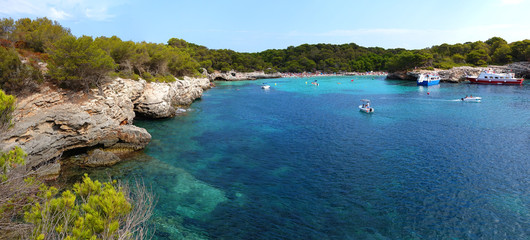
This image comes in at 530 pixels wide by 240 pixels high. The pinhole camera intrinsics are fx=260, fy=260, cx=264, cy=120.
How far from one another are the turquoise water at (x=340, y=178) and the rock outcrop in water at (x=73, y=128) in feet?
9.36

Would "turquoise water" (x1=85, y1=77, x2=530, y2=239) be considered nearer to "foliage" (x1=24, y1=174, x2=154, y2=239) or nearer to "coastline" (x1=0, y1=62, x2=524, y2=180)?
"coastline" (x1=0, y1=62, x2=524, y2=180)

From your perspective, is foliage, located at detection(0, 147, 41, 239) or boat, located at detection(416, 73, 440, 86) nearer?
foliage, located at detection(0, 147, 41, 239)

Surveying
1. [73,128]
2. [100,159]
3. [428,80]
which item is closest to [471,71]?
[428,80]

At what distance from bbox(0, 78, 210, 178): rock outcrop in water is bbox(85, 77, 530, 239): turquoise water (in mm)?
2853

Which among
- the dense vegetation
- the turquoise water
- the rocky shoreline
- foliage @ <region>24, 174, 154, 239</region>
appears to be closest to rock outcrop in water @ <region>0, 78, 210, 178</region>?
the dense vegetation

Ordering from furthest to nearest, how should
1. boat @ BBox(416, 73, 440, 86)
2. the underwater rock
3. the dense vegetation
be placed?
boat @ BBox(416, 73, 440, 86)
the dense vegetation
the underwater rock

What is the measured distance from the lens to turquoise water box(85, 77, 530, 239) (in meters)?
15.1

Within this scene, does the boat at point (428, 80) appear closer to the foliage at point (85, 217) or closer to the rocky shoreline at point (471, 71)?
the rocky shoreline at point (471, 71)

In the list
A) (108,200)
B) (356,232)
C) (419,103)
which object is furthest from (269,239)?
(419,103)

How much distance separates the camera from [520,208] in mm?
16359

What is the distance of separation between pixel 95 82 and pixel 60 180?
1270 centimetres

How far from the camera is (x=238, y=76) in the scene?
417 feet

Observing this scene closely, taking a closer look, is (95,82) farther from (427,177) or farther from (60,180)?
(427,177)

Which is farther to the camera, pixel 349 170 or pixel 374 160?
pixel 374 160
